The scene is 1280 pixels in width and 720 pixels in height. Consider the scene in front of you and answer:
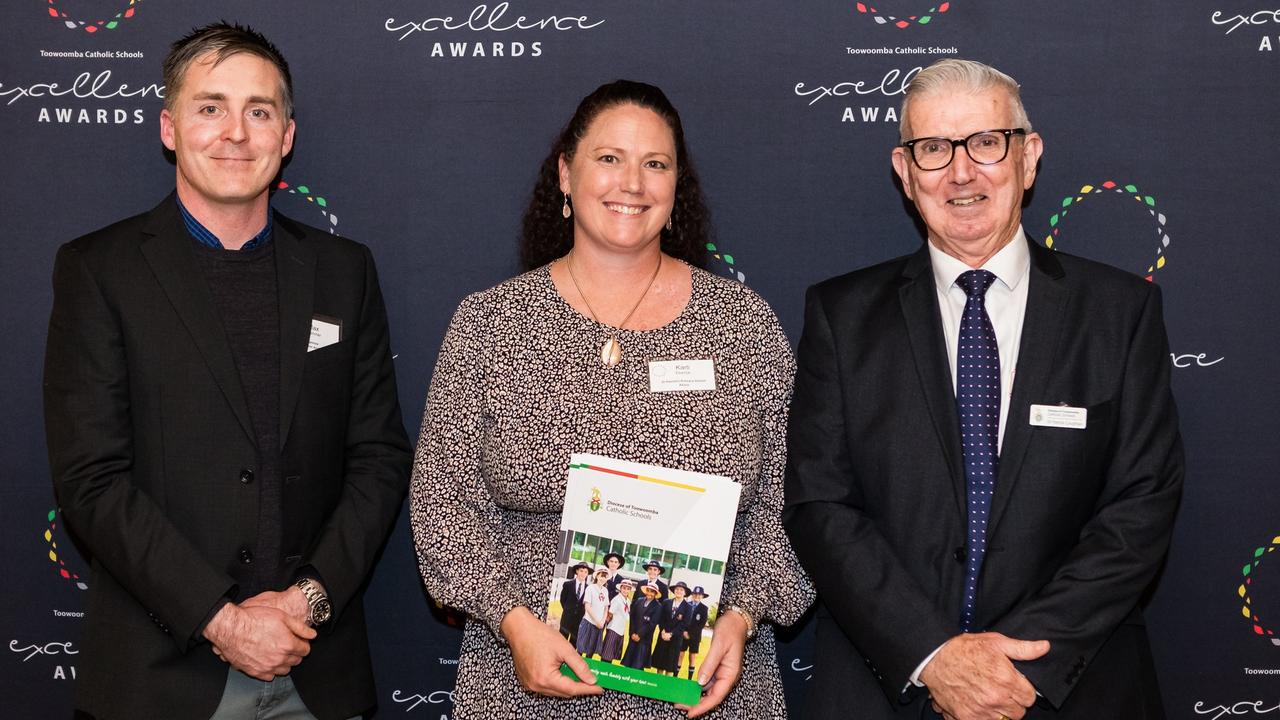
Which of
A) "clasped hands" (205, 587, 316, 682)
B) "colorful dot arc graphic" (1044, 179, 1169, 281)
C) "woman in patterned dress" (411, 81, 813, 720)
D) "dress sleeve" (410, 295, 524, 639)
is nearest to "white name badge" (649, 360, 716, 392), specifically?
"woman in patterned dress" (411, 81, 813, 720)

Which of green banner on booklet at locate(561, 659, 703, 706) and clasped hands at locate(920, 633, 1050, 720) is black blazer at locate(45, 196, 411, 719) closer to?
green banner on booklet at locate(561, 659, 703, 706)

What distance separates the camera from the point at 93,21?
10.8 ft

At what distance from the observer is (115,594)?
8.68 feet

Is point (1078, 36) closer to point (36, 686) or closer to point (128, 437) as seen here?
point (128, 437)

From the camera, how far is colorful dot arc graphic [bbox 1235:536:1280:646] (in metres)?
3.24

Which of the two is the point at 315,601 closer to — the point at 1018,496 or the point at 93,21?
the point at 1018,496

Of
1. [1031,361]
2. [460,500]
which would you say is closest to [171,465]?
[460,500]

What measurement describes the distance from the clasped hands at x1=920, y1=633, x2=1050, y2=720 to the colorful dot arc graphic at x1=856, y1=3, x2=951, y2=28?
187cm

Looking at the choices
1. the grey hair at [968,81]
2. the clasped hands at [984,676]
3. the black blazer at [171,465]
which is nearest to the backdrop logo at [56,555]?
the black blazer at [171,465]

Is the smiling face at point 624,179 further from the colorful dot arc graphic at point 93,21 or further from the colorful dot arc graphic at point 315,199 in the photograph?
the colorful dot arc graphic at point 93,21

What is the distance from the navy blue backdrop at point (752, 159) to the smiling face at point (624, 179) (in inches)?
24.5

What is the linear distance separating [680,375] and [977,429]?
707 mm

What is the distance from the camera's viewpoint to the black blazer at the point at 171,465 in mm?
2521

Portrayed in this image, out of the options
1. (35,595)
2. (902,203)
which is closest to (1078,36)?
Result: (902,203)
